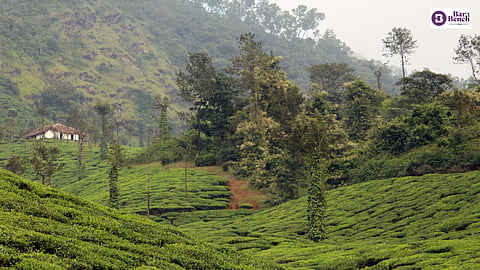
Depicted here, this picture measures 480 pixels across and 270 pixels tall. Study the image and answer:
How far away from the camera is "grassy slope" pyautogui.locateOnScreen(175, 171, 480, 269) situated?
25344 millimetres

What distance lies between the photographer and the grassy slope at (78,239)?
13961 mm

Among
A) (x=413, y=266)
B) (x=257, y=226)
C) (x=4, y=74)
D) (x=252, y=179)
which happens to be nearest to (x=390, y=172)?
(x=257, y=226)

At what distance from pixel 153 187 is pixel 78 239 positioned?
52.0 metres

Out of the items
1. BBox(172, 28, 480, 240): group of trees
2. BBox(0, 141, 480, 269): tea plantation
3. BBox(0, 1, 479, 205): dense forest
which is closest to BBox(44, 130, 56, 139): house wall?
BBox(0, 1, 479, 205): dense forest

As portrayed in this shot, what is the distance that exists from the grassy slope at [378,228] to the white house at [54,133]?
84.7 meters

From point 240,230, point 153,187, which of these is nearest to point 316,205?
point 240,230

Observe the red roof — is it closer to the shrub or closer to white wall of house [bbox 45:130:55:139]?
white wall of house [bbox 45:130:55:139]

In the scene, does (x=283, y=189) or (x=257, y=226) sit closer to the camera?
(x=257, y=226)

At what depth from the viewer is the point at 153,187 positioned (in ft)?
223

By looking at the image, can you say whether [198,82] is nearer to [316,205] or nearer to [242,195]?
[242,195]

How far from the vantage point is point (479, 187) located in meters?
35.7

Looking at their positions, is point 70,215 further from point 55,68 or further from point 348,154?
point 55,68

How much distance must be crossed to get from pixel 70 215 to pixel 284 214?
1368 inches

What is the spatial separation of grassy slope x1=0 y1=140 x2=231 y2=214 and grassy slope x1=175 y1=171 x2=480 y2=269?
5.79 m
